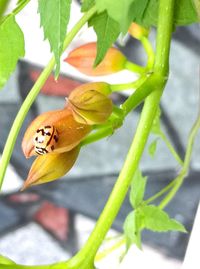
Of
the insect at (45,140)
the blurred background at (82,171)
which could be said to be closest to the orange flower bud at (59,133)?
the insect at (45,140)

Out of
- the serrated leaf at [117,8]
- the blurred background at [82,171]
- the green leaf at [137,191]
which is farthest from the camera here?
the blurred background at [82,171]

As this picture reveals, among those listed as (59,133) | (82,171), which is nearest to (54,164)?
(59,133)

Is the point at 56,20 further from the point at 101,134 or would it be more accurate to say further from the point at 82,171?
the point at 82,171

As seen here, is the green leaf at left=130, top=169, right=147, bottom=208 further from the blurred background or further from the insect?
the blurred background

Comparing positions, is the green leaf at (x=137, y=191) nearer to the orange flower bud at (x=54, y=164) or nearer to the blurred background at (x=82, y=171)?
the orange flower bud at (x=54, y=164)

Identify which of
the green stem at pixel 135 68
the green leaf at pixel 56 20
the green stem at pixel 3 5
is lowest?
the green stem at pixel 135 68

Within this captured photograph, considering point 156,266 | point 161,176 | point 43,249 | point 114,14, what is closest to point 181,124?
point 161,176

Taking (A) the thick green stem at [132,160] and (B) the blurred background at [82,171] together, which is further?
(B) the blurred background at [82,171]
